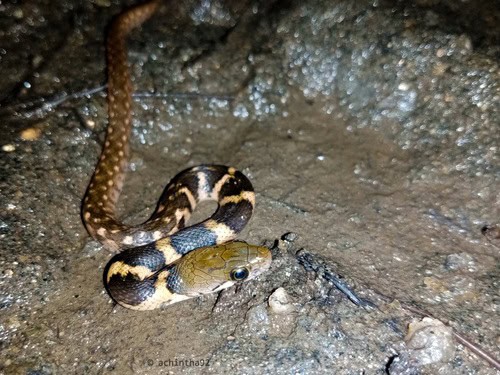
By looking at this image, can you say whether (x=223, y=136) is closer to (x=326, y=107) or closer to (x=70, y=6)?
(x=326, y=107)

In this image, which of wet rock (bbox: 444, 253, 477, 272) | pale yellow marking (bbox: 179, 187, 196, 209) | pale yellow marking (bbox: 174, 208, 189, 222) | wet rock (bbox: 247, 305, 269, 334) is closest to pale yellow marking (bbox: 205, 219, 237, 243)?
pale yellow marking (bbox: 174, 208, 189, 222)

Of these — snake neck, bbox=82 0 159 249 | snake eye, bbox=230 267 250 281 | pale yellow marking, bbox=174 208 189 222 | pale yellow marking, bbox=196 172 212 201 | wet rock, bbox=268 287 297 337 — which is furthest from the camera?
pale yellow marking, bbox=196 172 212 201

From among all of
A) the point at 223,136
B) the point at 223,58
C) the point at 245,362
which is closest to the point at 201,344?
the point at 245,362

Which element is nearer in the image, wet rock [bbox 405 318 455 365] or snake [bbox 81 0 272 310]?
wet rock [bbox 405 318 455 365]

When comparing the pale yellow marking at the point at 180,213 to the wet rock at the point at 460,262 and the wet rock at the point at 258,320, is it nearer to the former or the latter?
the wet rock at the point at 258,320

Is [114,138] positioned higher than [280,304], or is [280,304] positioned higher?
[114,138]

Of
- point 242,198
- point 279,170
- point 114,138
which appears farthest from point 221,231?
point 114,138

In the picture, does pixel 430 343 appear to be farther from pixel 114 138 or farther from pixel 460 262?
pixel 114 138

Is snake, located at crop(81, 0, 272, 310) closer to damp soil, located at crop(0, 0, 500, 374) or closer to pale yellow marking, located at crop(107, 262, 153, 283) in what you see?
pale yellow marking, located at crop(107, 262, 153, 283)

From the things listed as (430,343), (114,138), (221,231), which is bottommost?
(430,343)
